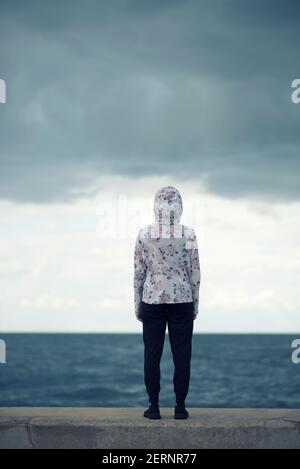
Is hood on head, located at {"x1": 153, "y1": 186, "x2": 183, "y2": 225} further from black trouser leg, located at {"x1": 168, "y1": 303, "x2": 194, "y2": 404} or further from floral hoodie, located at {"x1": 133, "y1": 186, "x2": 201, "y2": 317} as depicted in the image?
black trouser leg, located at {"x1": 168, "y1": 303, "x2": 194, "y2": 404}

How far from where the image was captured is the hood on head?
5.31 m

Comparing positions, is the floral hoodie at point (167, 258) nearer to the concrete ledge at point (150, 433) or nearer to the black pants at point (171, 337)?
the black pants at point (171, 337)

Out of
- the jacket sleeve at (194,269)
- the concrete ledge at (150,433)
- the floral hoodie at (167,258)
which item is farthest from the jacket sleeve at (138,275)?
the concrete ledge at (150,433)

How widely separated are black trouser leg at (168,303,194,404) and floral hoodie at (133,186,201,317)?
3.1 inches

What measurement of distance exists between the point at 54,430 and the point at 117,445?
504 mm

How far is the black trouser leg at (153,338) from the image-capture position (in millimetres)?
5312

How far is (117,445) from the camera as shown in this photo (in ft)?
16.7

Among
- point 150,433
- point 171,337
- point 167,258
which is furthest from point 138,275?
point 150,433

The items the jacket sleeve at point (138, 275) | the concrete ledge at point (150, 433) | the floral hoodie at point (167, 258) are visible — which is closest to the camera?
the concrete ledge at point (150, 433)

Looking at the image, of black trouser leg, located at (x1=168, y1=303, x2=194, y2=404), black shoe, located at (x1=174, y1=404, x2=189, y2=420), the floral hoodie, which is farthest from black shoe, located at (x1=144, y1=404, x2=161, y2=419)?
the floral hoodie

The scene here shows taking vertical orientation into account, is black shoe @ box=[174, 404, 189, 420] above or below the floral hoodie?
below

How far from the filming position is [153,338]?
5324mm
